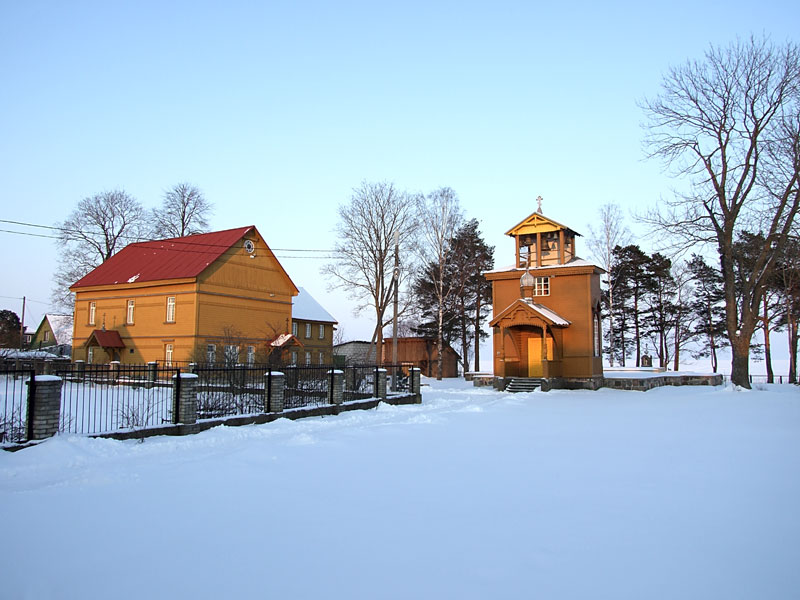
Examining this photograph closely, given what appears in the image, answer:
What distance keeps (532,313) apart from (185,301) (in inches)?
718

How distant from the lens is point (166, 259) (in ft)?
109

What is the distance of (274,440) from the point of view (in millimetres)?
11133

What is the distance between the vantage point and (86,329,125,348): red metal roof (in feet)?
104

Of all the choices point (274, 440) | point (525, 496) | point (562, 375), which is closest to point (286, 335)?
point (562, 375)

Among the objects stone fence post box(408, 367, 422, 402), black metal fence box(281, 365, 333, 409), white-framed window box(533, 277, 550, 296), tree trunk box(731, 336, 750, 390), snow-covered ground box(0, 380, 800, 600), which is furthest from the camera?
white-framed window box(533, 277, 550, 296)

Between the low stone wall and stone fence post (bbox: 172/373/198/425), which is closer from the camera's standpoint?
stone fence post (bbox: 172/373/198/425)

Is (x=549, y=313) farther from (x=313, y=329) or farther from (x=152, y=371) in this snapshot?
(x=313, y=329)

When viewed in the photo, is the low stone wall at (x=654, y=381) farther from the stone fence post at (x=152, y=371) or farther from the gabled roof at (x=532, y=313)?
the stone fence post at (x=152, y=371)

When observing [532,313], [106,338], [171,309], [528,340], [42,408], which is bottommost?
[42,408]

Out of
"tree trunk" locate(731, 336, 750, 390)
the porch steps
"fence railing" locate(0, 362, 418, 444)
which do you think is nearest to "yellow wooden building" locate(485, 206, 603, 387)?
the porch steps

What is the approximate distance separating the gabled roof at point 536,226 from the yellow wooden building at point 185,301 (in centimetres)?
1514

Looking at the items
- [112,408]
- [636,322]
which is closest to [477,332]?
[636,322]

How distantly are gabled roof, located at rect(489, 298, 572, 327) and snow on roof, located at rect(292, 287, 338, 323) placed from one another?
66.8 feet

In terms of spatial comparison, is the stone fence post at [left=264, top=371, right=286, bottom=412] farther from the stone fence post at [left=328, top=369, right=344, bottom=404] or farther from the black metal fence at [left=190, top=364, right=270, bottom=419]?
the stone fence post at [left=328, top=369, right=344, bottom=404]
